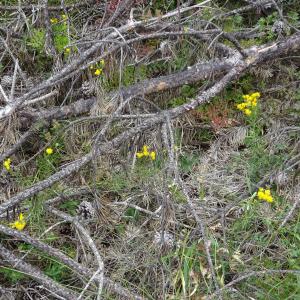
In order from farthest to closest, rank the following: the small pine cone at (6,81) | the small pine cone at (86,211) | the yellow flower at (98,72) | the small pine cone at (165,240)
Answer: the small pine cone at (6,81), the yellow flower at (98,72), the small pine cone at (86,211), the small pine cone at (165,240)

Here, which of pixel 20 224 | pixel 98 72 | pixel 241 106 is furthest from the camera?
pixel 98 72

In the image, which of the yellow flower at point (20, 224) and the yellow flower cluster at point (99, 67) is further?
the yellow flower cluster at point (99, 67)

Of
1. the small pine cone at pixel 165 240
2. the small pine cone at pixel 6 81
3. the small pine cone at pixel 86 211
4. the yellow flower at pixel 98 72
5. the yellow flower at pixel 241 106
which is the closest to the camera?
the small pine cone at pixel 165 240

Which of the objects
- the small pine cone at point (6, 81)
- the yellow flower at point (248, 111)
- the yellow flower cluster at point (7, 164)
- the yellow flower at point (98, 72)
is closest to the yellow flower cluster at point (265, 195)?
the yellow flower at point (248, 111)

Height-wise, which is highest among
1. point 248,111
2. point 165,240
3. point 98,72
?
point 98,72

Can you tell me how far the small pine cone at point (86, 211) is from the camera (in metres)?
2.71

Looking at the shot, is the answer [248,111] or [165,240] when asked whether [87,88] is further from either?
[165,240]

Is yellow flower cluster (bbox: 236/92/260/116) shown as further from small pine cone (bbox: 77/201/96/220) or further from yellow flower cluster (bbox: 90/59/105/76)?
small pine cone (bbox: 77/201/96/220)

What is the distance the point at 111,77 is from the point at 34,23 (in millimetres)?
745

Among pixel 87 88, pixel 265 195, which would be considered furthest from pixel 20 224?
pixel 265 195

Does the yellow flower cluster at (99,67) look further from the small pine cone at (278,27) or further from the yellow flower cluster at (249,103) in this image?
the small pine cone at (278,27)

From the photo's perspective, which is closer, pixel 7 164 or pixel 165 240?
pixel 165 240

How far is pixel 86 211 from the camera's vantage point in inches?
107

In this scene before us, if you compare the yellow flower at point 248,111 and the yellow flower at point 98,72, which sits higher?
the yellow flower at point 98,72
